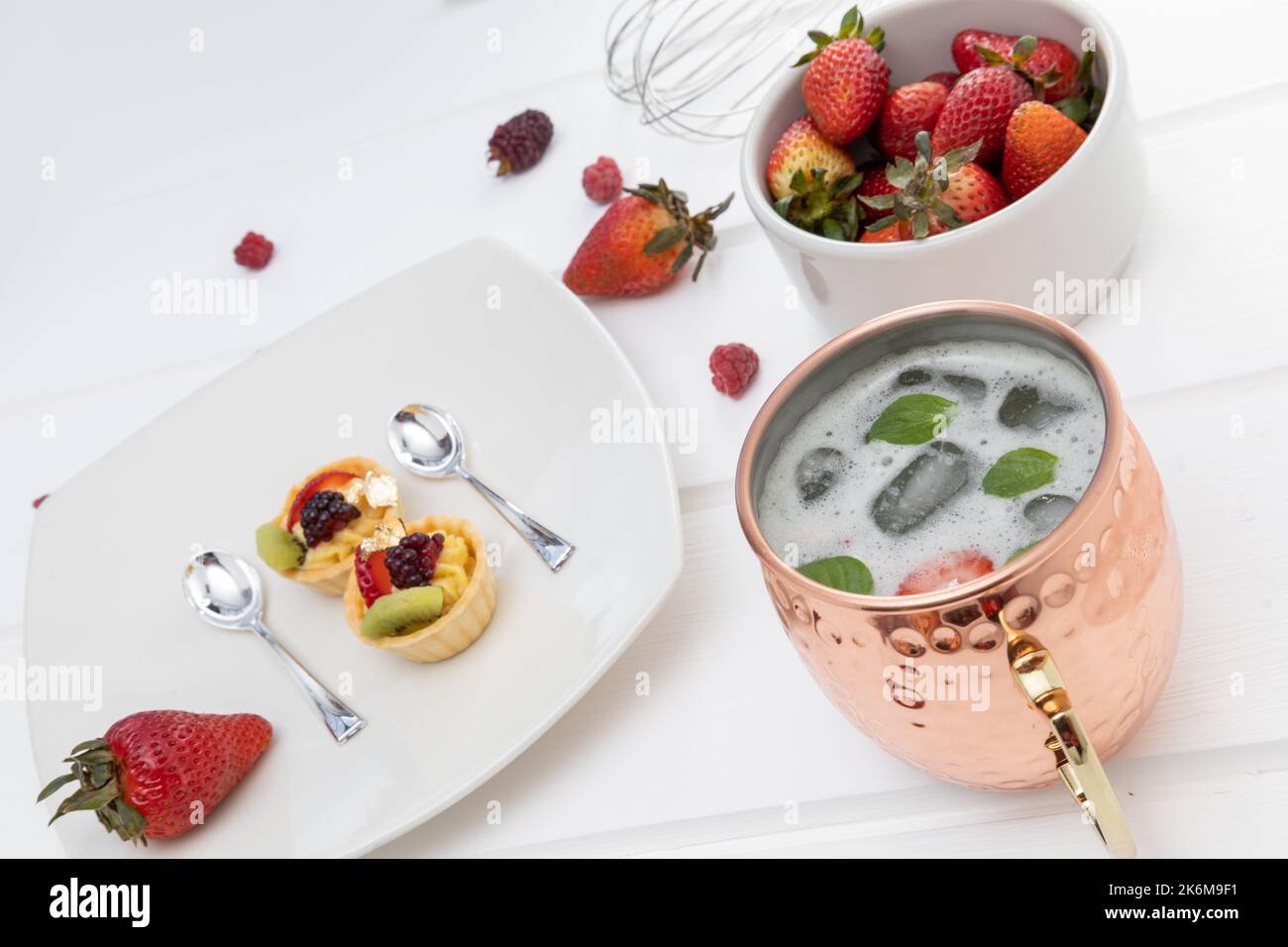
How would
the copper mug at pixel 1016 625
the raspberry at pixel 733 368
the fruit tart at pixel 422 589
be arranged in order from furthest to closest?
the raspberry at pixel 733 368
the fruit tart at pixel 422 589
the copper mug at pixel 1016 625

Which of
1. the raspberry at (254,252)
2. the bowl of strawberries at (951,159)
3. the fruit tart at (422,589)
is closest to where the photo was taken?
the bowl of strawberries at (951,159)

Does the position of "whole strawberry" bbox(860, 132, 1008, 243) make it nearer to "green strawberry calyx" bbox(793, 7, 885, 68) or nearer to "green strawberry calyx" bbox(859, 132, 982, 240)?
"green strawberry calyx" bbox(859, 132, 982, 240)

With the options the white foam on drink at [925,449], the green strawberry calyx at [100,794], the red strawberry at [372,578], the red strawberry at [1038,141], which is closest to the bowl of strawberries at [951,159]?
the red strawberry at [1038,141]

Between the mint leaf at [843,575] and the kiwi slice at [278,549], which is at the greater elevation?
the mint leaf at [843,575]

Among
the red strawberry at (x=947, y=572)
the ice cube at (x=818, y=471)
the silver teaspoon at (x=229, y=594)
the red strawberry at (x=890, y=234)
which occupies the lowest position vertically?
the silver teaspoon at (x=229, y=594)

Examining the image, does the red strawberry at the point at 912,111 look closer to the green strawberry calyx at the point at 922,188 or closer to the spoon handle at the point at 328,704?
the green strawberry calyx at the point at 922,188

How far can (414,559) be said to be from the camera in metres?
1.14

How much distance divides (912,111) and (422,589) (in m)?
0.59

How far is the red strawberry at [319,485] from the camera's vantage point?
128cm

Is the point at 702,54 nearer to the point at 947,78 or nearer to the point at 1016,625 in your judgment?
the point at 947,78

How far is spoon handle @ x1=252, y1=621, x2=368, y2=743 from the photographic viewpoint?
1.10 meters

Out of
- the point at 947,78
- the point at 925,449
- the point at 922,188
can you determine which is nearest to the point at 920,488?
the point at 925,449

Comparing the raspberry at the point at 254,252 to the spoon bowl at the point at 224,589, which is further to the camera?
the raspberry at the point at 254,252

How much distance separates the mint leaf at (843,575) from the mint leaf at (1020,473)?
9 cm
